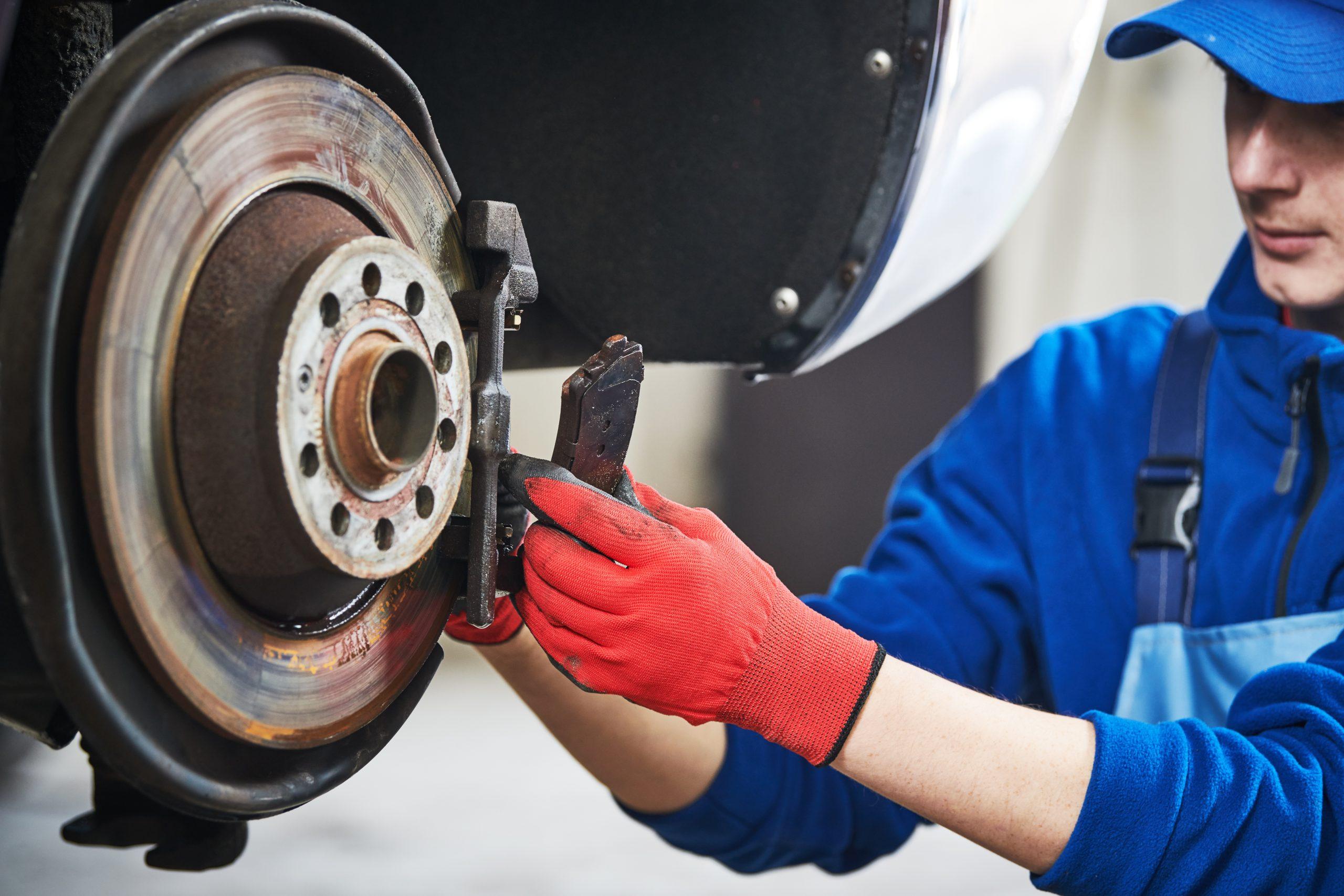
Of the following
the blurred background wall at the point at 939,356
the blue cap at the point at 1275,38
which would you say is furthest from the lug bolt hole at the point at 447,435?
the blurred background wall at the point at 939,356

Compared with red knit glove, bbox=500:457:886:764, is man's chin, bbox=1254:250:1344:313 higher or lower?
higher

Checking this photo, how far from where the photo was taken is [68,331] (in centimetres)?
43

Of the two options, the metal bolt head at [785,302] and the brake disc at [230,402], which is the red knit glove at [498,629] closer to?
the brake disc at [230,402]

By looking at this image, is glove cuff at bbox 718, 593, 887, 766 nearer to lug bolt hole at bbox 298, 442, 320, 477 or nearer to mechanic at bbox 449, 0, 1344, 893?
mechanic at bbox 449, 0, 1344, 893

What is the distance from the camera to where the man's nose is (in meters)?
0.87

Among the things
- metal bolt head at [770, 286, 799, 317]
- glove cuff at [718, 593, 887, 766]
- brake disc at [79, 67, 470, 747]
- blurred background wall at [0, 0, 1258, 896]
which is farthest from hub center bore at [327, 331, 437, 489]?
blurred background wall at [0, 0, 1258, 896]

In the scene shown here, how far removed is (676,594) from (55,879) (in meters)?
1.52

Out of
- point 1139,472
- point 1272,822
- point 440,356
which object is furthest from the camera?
point 1139,472

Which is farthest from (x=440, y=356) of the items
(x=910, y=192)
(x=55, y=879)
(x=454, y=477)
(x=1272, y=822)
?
(x=55, y=879)

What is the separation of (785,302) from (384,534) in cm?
44

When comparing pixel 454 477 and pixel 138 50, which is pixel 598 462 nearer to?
pixel 454 477

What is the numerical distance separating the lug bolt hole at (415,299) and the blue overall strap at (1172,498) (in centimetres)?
70

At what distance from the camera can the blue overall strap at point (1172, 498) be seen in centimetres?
100

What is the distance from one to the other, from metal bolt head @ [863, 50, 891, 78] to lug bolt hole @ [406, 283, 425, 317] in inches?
15.8
